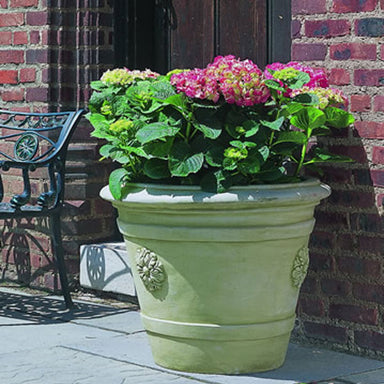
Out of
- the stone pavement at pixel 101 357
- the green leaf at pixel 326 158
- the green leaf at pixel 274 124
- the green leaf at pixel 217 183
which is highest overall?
the green leaf at pixel 274 124

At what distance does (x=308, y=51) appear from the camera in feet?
15.8

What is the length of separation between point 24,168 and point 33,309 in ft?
2.63

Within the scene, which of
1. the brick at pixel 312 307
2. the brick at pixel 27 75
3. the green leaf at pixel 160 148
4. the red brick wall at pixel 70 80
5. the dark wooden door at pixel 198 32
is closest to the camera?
the green leaf at pixel 160 148

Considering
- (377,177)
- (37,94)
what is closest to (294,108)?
(377,177)

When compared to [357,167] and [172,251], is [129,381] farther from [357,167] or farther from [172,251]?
[357,167]

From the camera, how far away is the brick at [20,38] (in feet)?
20.5

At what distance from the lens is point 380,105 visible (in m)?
4.57

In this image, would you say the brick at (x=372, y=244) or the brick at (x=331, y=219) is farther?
the brick at (x=331, y=219)

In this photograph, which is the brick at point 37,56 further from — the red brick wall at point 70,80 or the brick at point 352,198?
the brick at point 352,198

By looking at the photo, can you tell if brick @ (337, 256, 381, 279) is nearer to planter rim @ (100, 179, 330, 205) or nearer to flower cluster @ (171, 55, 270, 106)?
planter rim @ (100, 179, 330, 205)

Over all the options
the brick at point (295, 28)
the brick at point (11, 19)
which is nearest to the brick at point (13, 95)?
the brick at point (11, 19)

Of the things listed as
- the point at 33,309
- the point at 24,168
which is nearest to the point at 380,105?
the point at 24,168

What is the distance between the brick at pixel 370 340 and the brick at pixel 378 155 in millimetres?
733

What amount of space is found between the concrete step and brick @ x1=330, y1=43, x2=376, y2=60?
5.78ft
